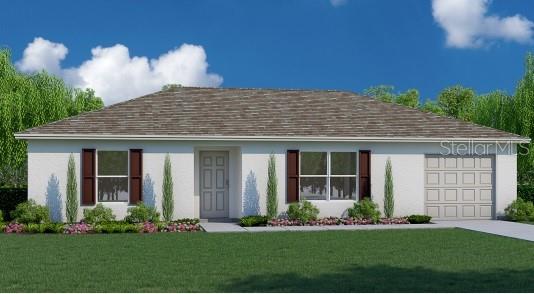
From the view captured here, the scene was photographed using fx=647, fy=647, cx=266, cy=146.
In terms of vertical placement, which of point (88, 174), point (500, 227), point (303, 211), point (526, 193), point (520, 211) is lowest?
point (500, 227)

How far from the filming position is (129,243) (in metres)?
14.9

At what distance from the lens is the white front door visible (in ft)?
69.5

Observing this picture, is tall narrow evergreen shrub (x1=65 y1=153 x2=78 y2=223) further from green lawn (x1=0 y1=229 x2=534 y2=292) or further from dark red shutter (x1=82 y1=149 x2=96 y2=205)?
green lawn (x1=0 y1=229 x2=534 y2=292)

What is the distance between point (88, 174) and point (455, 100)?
176 ft

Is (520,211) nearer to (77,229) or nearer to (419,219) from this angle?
(419,219)

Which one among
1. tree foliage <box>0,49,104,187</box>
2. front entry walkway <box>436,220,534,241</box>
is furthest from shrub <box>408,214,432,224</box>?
tree foliage <box>0,49,104,187</box>

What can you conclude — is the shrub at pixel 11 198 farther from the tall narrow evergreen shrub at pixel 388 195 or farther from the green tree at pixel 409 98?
the green tree at pixel 409 98

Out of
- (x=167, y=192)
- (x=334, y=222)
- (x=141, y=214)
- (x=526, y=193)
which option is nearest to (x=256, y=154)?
(x=167, y=192)

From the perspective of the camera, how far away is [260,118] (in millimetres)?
21734

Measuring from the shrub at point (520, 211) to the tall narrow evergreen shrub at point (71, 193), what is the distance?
46.2 feet

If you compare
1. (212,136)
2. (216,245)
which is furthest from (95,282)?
(212,136)

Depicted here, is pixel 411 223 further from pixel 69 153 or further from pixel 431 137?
pixel 69 153

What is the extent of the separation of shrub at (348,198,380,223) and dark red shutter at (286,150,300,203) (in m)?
1.88

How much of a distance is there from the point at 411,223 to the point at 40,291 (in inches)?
547
